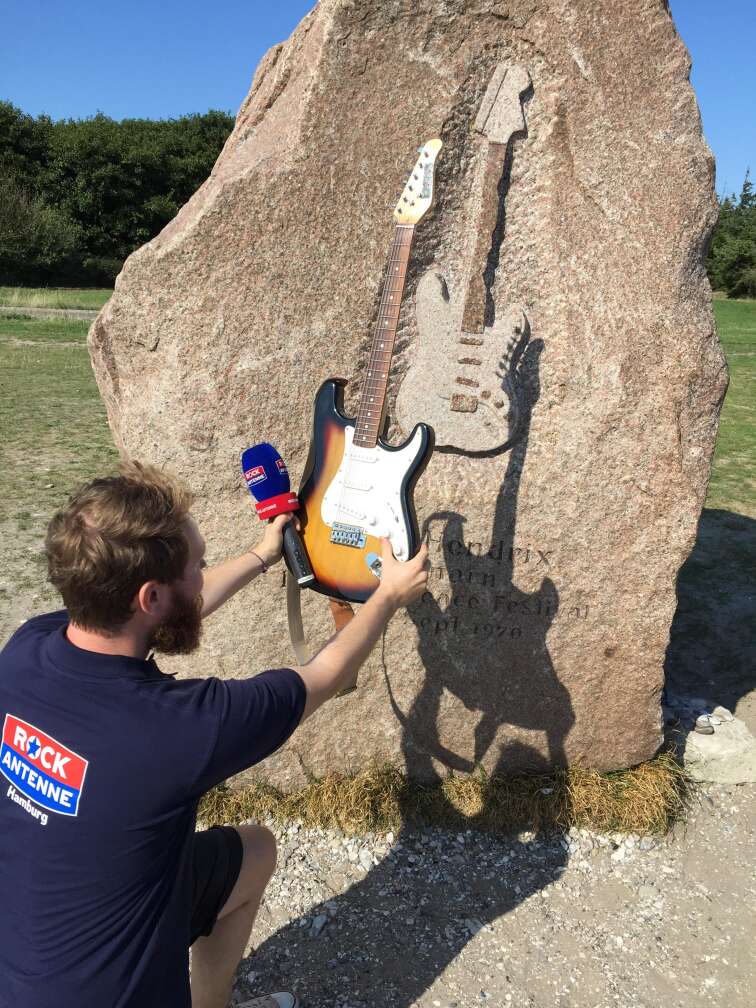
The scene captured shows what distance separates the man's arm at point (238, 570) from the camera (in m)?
2.49

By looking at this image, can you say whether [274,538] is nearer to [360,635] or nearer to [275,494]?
[275,494]

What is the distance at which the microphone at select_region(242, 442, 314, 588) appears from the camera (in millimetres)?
2574

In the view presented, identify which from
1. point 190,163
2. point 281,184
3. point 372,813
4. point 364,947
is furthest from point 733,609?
point 190,163

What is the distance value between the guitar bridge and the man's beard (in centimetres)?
78

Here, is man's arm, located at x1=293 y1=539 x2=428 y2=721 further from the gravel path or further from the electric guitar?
the gravel path

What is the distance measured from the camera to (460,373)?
3137 mm

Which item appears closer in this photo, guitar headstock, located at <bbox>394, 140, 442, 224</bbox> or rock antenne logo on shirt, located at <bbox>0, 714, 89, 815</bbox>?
rock antenne logo on shirt, located at <bbox>0, 714, 89, 815</bbox>

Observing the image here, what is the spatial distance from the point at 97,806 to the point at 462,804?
230 cm

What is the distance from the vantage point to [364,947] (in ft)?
9.57

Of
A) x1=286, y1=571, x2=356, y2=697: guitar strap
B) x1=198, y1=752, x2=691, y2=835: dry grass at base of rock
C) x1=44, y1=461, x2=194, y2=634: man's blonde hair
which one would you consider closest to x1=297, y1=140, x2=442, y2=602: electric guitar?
x1=286, y1=571, x2=356, y2=697: guitar strap

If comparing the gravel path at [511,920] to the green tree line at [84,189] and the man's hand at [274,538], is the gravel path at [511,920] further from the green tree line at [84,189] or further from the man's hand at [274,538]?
the green tree line at [84,189]

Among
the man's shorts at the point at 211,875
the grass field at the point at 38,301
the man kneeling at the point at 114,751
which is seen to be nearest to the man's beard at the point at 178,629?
the man kneeling at the point at 114,751

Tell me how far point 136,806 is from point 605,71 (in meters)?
2.98

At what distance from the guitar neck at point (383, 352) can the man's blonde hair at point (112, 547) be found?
2.99ft
